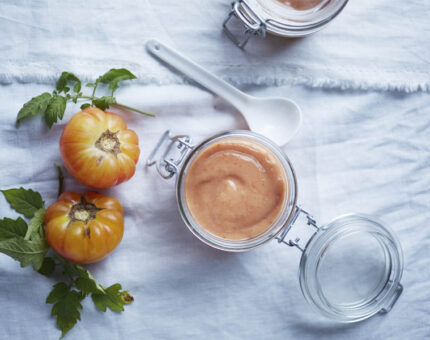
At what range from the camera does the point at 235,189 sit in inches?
40.5

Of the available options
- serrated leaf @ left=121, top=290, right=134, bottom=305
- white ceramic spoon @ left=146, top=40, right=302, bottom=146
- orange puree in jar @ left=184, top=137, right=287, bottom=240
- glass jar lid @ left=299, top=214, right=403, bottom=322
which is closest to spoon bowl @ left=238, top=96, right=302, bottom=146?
white ceramic spoon @ left=146, top=40, right=302, bottom=146

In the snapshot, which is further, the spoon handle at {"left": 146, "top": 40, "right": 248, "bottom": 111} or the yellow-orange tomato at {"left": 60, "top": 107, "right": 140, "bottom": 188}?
the spoon handle at {"left": 146, "top": 40, "right": 248, "bottom": 111}

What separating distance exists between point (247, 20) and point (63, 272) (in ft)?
2.13

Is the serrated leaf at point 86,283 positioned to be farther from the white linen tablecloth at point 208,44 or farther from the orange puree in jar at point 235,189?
the white linen tablecloth at point 208,44

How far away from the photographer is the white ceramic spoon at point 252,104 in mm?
1128

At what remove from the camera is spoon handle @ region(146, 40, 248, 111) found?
1.12m

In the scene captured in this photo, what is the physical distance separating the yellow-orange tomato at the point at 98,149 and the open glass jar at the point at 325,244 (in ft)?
0.27

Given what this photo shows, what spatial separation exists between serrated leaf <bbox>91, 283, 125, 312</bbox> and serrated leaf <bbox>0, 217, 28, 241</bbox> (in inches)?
7.7

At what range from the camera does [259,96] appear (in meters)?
1.16

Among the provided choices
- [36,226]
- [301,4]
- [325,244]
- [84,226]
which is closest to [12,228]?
[36,226]

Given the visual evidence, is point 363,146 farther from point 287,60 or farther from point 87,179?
point 87,179

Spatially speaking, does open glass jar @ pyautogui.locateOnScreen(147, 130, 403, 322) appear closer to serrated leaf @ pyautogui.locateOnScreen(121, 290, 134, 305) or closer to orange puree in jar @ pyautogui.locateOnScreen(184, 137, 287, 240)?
orange puree in jar @ pyautogui.locateOnScreen(184, 137, 287, 240)

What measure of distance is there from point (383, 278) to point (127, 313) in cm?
55

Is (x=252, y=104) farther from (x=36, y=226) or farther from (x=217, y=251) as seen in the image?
(x=36, y=226)
